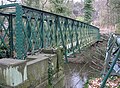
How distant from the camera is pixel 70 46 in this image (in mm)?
10531

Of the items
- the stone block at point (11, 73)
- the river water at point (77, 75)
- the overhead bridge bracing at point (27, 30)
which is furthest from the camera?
the river water at point (77, 75)

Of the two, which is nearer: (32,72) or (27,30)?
(32,72)

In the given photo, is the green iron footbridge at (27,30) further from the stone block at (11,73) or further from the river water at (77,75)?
the river water at (77,75)

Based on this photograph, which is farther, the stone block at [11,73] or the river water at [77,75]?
the river water at [77,75]

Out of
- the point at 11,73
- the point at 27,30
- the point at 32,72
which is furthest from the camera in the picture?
the point at 27,30

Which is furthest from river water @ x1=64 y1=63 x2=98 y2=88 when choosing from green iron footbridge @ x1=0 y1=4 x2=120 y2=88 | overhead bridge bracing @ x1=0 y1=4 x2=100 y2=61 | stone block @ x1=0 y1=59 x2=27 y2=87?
stone block @ x1=0 y1=59 x2=27 y2=87

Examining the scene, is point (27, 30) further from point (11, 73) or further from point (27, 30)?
point (11, 73)

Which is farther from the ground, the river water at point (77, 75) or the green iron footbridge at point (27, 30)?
the green iron footbridge at point (27, 30)

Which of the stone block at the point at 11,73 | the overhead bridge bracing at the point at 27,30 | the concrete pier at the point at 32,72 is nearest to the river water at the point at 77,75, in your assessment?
the overhead bridge bracing at the point at 27,30

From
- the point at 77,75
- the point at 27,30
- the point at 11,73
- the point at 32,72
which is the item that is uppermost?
the point at 27,30

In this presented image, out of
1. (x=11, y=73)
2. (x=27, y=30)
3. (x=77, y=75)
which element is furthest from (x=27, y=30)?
(x=77, y=75)

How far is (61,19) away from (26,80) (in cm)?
489

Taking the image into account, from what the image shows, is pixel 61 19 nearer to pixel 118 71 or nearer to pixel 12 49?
pixel 12 49

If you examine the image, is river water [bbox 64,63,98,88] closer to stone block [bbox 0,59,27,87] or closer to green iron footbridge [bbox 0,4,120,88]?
green iron footbridge [bbox 0,4,120,88]
